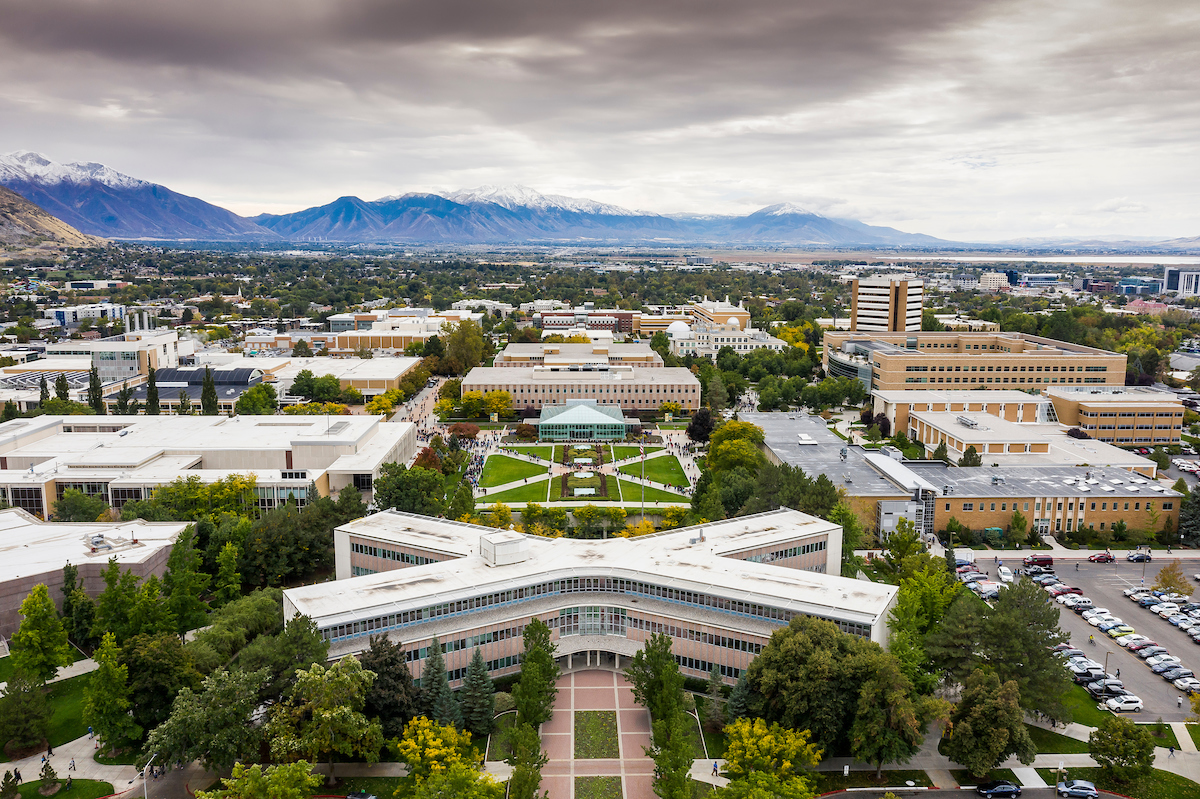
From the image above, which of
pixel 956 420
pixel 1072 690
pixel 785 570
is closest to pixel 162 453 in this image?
pixel 785 570

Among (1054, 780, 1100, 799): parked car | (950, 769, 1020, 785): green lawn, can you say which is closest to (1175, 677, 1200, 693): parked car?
(1054, 780, 1100, 799): parked car

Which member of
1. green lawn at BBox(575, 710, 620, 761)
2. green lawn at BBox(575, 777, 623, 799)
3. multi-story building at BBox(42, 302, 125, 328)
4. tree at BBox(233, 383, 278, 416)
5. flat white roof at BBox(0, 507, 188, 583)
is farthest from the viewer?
multi-story building at BBox(42, 302, 125, 328)

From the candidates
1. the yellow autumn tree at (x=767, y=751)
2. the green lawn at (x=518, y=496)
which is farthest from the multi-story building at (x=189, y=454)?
the yellow autumn tree at (x=767, y=751)

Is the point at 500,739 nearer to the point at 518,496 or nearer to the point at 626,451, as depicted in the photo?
the point at 518,496

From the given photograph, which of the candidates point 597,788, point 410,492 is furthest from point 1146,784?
point 410,492

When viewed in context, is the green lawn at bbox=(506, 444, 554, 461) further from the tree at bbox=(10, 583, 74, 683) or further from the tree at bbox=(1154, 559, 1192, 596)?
the tree at bbox=(1154, 559, 1192, 596)
